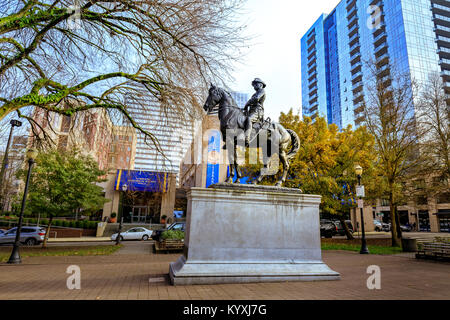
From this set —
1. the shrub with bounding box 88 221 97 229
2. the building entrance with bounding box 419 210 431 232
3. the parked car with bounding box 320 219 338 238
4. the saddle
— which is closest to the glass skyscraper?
the parked car with bounding box 320 219 338 238

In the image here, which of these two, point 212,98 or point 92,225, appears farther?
point 92,225

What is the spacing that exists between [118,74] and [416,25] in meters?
78.6

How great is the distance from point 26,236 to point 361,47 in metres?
89.6

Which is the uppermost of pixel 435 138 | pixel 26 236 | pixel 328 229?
pixel 435 138

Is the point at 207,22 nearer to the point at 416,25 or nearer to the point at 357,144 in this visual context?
the point at 357,144

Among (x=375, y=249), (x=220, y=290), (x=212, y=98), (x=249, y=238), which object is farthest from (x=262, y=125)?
(x=375, y=249)

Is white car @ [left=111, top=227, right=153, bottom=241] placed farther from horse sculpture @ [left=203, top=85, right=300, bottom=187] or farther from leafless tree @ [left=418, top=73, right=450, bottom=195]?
leafless tree @ [left=418, top=73, right=450, bottom=195]

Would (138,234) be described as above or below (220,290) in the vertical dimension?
below

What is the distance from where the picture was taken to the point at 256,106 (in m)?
7.27

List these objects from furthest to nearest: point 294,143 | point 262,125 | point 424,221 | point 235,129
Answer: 1. point 424,221
2. point 294,143
3. point 262,125
4. point 235,129

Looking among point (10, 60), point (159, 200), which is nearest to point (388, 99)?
point (10, 60)

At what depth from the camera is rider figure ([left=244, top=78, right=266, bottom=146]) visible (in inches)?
279

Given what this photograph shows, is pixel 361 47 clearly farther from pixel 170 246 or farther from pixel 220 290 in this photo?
pixel 220 290

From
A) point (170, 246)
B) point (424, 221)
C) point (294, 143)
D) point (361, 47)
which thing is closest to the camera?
point (294, 143)
